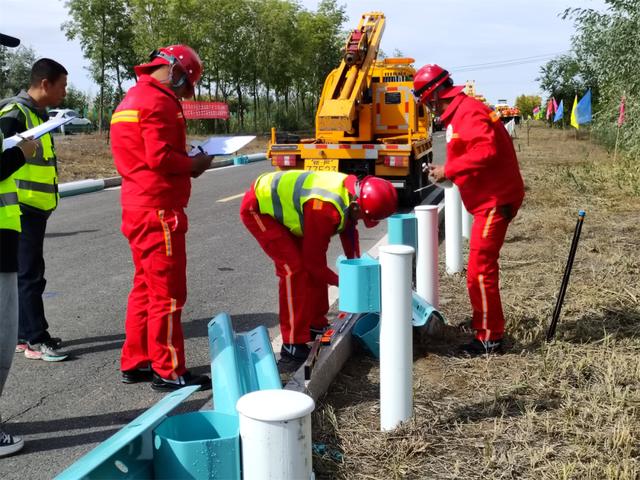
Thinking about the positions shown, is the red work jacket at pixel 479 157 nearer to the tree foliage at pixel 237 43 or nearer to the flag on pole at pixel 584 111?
the flag on pole at pixel 584 111

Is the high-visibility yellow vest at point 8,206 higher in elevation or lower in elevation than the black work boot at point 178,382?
higher

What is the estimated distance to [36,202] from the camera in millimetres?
4773

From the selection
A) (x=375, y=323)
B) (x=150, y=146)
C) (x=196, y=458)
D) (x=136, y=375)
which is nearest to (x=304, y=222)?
(x=375, y=323)

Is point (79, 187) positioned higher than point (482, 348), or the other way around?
point (79, 187)

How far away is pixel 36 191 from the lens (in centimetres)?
A: 477

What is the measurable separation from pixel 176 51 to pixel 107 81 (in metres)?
33.3

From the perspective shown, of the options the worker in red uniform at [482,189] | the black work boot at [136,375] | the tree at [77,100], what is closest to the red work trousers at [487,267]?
the worker in red uniform at [482,189]

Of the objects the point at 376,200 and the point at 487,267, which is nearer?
the point at 376,200

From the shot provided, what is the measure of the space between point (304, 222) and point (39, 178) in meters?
1.93

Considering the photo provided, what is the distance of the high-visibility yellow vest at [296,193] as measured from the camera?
164 inches

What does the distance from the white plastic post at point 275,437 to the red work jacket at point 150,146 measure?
1.91 metres

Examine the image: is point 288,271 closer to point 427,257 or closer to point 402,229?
point 402,229

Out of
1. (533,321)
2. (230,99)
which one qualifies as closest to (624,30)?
(533,321)

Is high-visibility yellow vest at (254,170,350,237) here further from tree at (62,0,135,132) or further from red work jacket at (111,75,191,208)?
tree at (62,0,135,132)
